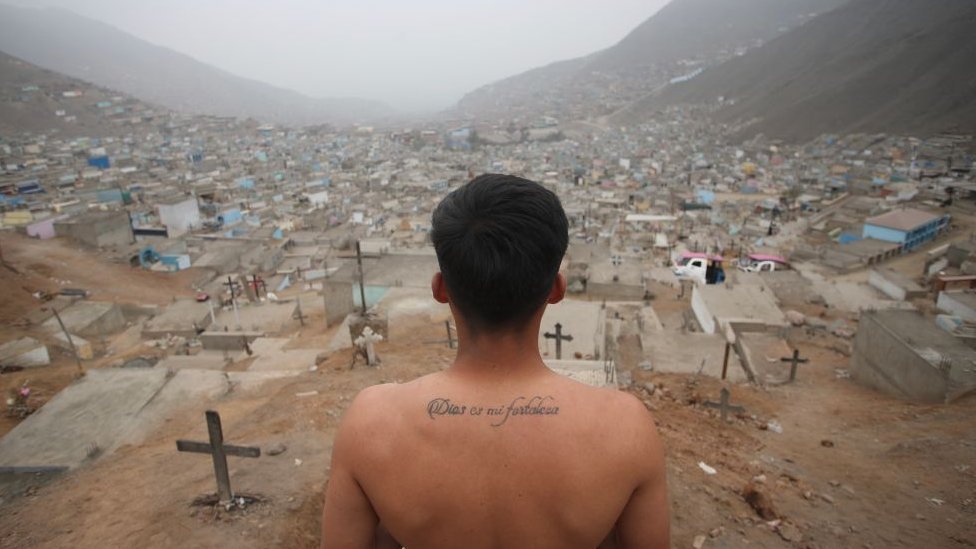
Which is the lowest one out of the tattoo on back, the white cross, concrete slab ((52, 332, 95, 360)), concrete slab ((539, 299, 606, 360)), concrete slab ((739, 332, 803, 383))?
concrete slab ((52, 332, 95, 360))

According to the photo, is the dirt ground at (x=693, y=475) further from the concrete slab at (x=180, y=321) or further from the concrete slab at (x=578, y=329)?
the concrete slab at (x=180, y=321)

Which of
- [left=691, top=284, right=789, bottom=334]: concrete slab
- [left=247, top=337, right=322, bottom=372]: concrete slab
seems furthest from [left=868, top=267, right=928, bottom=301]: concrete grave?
[left=247, top=337, right=322, bottom=372]: concrete slab

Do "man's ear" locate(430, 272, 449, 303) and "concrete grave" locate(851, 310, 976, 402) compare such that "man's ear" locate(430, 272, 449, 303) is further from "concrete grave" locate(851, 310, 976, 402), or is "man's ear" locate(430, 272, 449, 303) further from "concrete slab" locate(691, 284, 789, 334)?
"concrete slab" locate(691, 284, 789, 334)

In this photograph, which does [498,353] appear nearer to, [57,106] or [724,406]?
[724,406]

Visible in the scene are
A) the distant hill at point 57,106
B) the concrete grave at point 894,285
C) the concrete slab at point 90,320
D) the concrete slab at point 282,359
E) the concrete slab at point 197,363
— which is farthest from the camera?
the distant hill at point 57,106

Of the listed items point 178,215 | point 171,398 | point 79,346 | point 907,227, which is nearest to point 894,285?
point 907,227

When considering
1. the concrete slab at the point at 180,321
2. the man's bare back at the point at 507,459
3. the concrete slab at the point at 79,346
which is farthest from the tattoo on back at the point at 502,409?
the concrete slab at the point at 79,346
